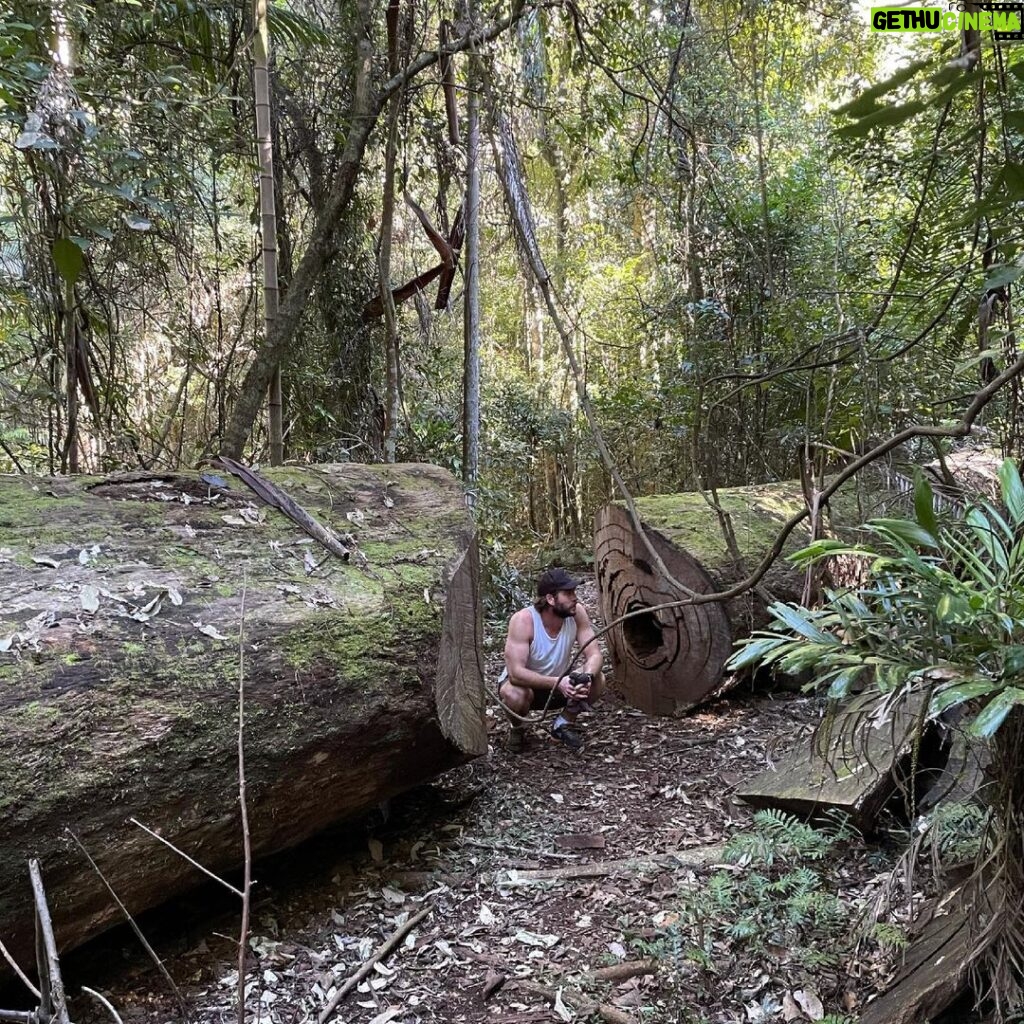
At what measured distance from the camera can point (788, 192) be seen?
5.95 m

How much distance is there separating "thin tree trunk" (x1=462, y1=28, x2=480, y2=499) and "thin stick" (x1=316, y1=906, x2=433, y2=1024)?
9.13ft

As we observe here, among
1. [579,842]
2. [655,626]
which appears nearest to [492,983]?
[579,842]

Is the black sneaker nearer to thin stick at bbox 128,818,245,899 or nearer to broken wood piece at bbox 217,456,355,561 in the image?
broken wood piece at bbox 217,456,355,561

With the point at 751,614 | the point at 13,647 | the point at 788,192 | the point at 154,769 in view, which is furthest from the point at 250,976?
the point at 788,192

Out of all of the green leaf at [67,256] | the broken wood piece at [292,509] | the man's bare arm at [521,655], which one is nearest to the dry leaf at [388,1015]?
the broken wood piece at [292,509]

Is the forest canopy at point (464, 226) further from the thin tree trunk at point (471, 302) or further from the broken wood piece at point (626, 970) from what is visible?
the broken wood piece at point (626, 970)

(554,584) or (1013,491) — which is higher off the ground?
(1013,491)

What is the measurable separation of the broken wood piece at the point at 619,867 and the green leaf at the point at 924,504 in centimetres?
167

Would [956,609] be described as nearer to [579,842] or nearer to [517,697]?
[579,842]

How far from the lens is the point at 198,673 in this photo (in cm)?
215

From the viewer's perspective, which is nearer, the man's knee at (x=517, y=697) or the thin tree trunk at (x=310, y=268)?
the thin tree trunk at (x=310, y=268)

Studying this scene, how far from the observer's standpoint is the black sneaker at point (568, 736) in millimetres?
3867

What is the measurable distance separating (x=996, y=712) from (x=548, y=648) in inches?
118

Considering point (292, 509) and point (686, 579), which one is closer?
point (292, 509)
